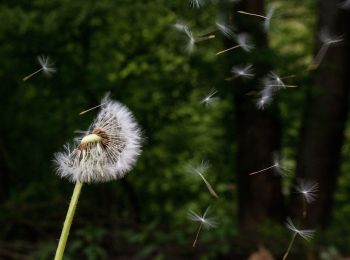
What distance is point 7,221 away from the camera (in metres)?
6.20

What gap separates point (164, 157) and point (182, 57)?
1539mm

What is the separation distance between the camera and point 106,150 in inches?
59.8

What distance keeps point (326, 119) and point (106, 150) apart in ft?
15.4

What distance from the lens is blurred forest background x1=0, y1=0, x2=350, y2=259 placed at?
5.47 meters

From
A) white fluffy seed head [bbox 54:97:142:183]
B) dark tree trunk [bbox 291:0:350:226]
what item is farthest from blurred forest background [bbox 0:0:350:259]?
white fluffy seed head [bbox 54:97:142:183]

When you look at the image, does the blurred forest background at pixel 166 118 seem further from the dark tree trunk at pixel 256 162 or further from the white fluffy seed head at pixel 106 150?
the white fluffy seed head at pixel 106 150

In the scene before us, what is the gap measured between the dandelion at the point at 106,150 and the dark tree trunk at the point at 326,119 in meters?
4.03

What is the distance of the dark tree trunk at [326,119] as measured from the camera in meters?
5.66

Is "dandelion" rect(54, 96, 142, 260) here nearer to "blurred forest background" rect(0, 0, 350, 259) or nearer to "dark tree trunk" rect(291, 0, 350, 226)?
"blurred forest background" rect(0, 0, 350, 259)

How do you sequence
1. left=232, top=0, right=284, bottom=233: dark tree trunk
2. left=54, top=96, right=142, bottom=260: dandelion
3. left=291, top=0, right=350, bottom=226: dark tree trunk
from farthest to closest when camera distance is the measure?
1. left=232, top=0, right=284, bottom=233: dark tree trunk
2. left=291, top=0, right=350, bottom=226: dark tree trunk
3. left=54, top=96, right=142, bottom=260: dandelion

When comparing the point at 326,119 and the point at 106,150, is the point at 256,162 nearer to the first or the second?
the point at 326,119

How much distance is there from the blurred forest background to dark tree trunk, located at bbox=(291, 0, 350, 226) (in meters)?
0.01

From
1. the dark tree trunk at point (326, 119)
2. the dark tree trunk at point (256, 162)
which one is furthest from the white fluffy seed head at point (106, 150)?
the dark tree trunk at point (256, 162)

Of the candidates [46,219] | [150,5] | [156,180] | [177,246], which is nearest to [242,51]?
[150,5]
